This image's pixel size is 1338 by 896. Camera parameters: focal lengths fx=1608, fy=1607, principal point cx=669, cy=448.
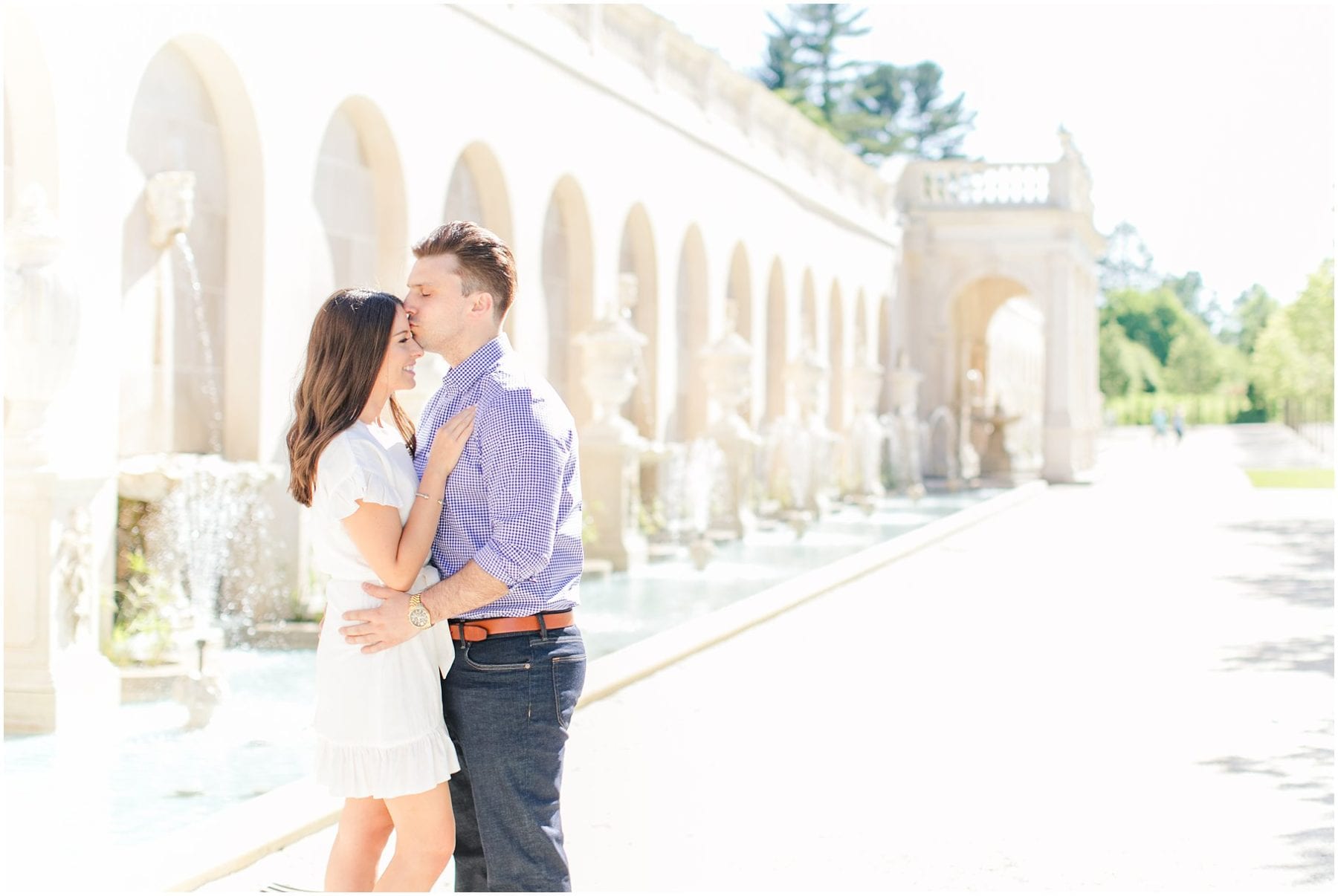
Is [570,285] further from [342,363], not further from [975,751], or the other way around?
[342,363]

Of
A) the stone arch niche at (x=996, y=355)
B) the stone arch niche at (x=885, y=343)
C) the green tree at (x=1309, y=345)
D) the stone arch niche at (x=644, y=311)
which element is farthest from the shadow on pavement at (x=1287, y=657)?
the stone arch niche at (x=996, y=355)

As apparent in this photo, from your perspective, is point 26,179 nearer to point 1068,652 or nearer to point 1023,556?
point 1068,652

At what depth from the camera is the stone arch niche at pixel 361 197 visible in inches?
522

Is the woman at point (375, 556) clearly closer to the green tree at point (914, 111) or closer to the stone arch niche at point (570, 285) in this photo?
the stone arch niche at point (570, 285)

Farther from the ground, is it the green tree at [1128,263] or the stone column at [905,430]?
the green tree at [1128,263]

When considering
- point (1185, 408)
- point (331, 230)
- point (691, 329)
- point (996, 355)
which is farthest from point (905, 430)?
point (1185, 408)

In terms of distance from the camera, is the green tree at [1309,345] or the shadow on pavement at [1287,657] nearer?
the shadow on pavement at [1287,657]

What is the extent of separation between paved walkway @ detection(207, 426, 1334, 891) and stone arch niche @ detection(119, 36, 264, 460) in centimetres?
419

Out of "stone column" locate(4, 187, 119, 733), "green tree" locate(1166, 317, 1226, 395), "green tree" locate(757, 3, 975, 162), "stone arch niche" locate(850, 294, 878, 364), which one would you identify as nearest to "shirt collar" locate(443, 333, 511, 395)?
"stone column" locate(4, 187, 119, 733)

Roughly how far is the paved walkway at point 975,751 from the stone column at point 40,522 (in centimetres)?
257

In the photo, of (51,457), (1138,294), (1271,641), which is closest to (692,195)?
(1271,641)

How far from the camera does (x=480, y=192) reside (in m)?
16.4

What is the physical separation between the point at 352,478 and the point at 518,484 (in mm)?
377

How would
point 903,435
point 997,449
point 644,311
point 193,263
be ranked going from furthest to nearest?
point 997,449 → point 903,435 → point 644,311 → point 193,263
